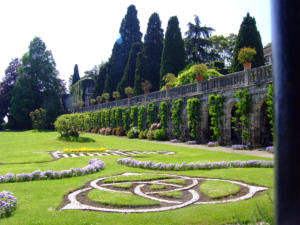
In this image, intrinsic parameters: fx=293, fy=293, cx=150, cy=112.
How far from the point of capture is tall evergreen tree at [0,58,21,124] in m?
62.9

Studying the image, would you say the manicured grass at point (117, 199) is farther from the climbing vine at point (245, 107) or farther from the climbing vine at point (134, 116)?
the climbing vine at point (134, 116)

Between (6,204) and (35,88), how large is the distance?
5528 cm

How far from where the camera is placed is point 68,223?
547 centimetres

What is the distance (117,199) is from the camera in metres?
7.12

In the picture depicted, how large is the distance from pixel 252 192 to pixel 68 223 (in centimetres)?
455

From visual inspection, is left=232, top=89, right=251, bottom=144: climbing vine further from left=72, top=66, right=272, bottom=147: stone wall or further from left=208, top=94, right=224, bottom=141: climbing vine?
left=208, top=94, right=224, bottom=141: climbing vine

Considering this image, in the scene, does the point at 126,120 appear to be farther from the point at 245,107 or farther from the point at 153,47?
the point at 245,107

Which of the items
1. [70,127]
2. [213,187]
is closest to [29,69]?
[70,127]

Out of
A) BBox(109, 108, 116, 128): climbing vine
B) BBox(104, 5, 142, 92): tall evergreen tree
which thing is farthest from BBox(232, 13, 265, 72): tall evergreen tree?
BBox(104, 5, 142, 92): tall evergreen tree

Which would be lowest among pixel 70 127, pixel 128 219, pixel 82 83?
pixel 128 219

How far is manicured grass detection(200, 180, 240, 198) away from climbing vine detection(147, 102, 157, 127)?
20.7m

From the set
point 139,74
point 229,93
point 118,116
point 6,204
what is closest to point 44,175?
point 6,204

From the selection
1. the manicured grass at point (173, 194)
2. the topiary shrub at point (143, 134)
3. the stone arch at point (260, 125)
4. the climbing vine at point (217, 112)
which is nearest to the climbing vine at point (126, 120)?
the topiary shrub at point (143, 134)

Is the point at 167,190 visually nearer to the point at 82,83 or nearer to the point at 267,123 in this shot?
the point at 267,123
